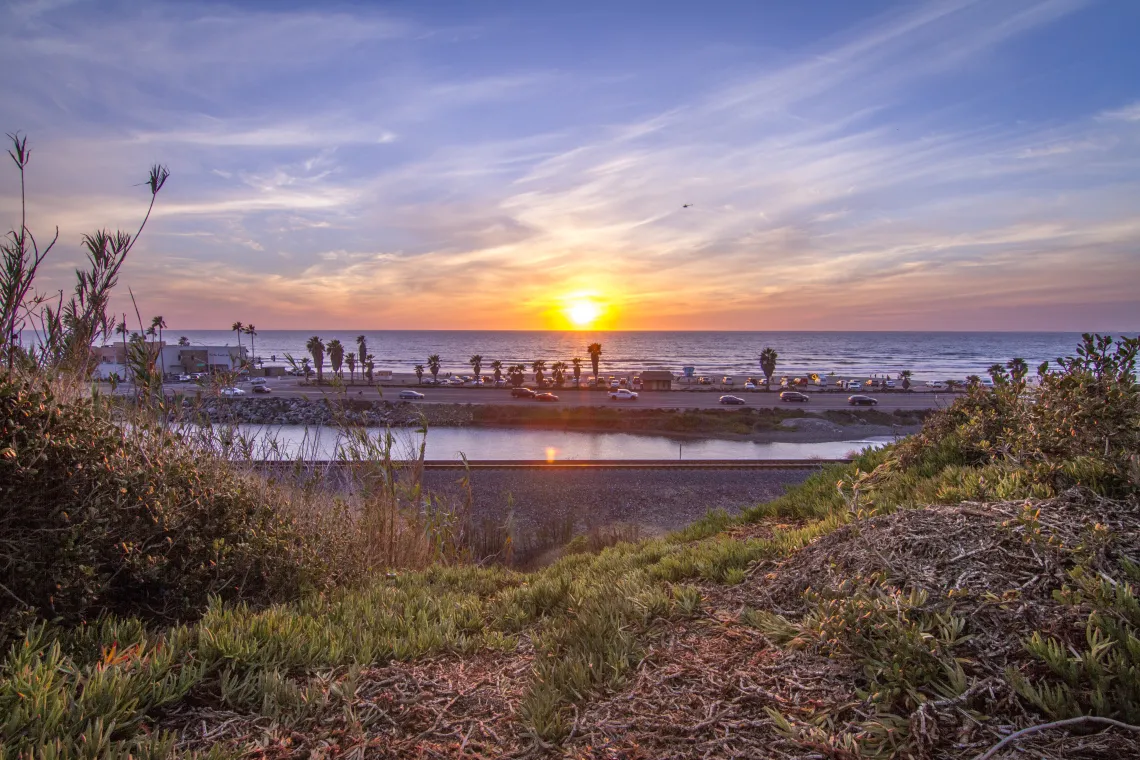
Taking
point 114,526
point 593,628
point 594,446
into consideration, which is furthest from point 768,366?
point 114,526

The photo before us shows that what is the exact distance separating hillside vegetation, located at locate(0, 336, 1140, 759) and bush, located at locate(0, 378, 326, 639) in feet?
0.05

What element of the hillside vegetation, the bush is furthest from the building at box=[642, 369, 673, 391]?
the bush

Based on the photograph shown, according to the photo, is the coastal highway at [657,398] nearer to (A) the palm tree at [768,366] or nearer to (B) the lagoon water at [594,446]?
(A) the palm tree at [768,366]

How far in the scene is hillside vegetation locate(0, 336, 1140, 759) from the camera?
218 centimetres

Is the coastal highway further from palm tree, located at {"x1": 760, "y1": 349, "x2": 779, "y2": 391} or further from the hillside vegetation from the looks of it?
the hillside vegetation

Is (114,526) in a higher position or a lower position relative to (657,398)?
higher

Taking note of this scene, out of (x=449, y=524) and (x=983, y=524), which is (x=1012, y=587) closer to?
(x=983, y=524)

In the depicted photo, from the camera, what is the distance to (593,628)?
3.18m

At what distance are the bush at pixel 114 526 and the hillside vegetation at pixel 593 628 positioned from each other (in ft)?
0.05

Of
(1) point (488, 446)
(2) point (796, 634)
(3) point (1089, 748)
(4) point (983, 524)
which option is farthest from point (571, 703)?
(1) point (488, 446)

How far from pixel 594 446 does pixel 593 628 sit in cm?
3023

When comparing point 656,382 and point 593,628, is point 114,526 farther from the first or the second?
point 656,382

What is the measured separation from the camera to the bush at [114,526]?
9.36 feet

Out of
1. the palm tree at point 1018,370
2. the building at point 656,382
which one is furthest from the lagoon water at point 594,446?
the building at point 656,382
